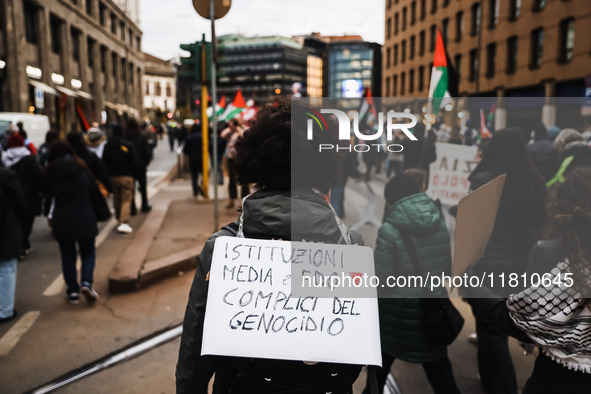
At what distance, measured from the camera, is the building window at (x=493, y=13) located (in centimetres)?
3014

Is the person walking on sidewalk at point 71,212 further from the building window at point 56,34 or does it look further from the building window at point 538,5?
the building window at point 56,34

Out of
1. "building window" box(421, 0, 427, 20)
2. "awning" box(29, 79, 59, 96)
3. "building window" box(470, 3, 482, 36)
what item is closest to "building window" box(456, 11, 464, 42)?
"building window" box(470, 3, 482, 36)

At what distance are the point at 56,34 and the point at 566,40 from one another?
88.4ft

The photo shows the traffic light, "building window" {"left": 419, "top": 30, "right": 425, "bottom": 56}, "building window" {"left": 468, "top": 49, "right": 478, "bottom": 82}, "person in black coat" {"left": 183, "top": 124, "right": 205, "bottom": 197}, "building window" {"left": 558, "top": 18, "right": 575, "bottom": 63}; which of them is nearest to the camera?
the traffic light

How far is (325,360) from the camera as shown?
171 cm

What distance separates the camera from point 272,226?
179 centimetres

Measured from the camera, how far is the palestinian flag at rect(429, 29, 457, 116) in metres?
6.16

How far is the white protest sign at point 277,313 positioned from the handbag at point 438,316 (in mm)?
1147

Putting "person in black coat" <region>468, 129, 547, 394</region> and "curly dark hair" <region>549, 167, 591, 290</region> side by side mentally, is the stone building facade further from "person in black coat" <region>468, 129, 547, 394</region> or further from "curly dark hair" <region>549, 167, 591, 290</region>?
"curly dark hair" <region>549, 167, 591, 290</region>

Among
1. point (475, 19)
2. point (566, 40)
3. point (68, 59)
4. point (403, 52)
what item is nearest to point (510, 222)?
point (566, 40)

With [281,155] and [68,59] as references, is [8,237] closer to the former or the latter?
[281,155]

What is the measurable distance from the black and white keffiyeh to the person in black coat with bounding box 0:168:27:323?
15.1 feet

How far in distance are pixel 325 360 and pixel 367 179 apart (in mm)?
8663

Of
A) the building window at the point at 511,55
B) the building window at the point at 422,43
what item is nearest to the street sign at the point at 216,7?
the building window at the point at 511,55
